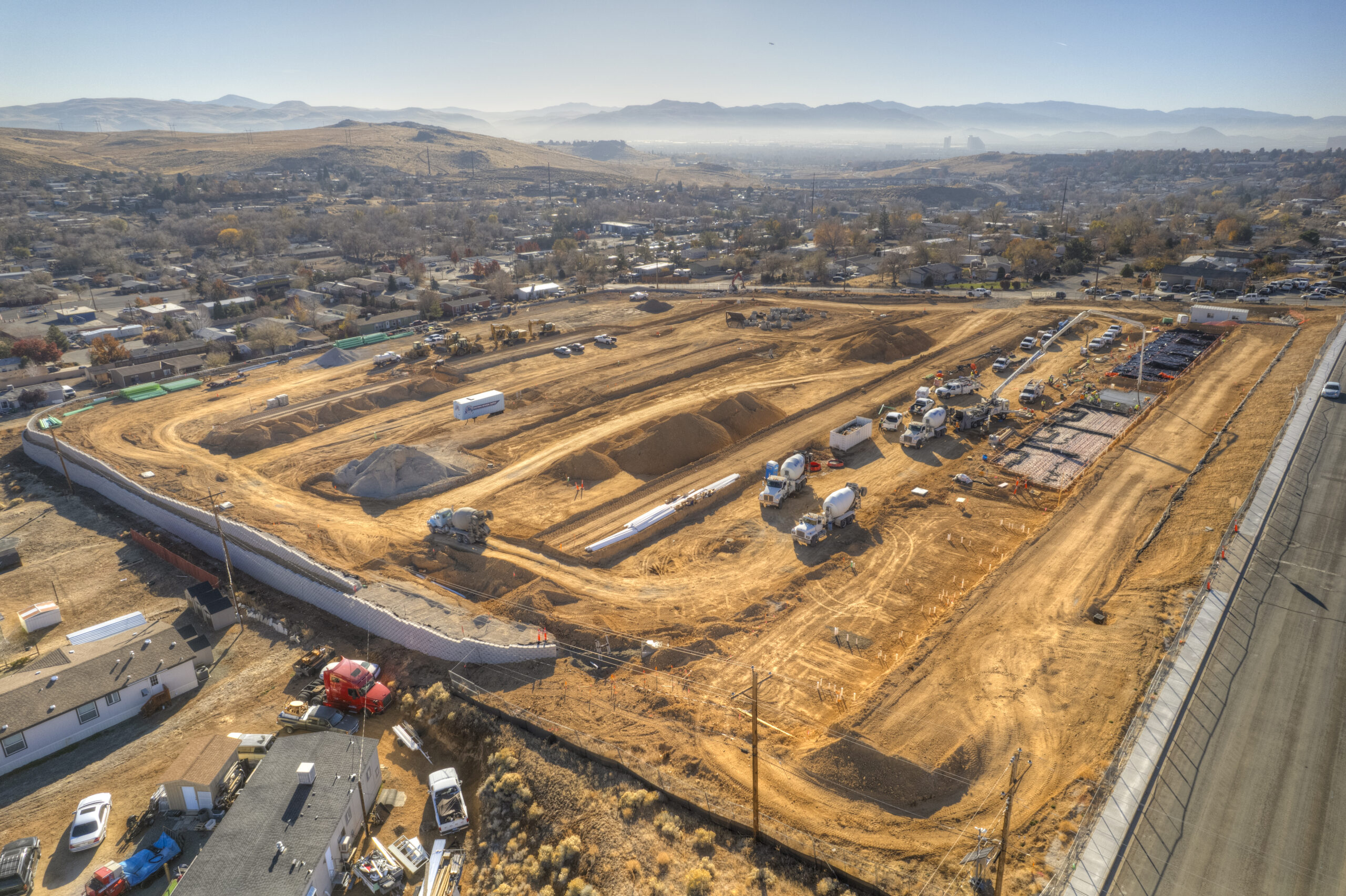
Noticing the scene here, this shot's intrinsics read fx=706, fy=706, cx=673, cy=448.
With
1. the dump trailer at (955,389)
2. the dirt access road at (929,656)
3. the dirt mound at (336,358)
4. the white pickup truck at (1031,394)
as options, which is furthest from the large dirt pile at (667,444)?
the dirt mound at (336,358)

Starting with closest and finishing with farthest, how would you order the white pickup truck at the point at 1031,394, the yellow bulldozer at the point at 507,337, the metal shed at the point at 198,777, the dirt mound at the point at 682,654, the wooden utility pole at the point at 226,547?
the metal shed at the point at 198,777, the dirt mound at the point at 682,654, the wooden utility pole at the point at 226,547, the white pickup truck at the point at 1031,394, the yellow bulldozer at the point at 507,337

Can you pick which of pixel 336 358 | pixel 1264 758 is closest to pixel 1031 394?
pixel 1264 758

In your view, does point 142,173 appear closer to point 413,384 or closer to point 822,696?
point 413,384

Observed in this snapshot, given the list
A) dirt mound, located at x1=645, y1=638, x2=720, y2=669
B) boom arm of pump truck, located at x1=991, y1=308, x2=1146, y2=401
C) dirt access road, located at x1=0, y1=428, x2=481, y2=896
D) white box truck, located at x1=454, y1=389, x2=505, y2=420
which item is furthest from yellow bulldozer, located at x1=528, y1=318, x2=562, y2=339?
dirt mound, located at x1=645, y1=638, x2=720, y2=669

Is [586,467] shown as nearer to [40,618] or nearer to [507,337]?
[40,618]

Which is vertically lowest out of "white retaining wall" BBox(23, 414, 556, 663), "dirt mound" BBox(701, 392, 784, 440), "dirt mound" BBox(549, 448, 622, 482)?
"white retaining wall" BBox(23, 414, 556, 663)

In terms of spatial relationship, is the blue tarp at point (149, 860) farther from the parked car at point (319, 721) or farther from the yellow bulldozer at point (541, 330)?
the yellow bulldozer at point (541, 330)

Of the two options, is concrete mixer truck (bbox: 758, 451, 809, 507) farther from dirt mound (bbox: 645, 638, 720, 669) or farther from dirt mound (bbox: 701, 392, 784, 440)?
dirt mound (bbox: 645, 638, 720, 669)
